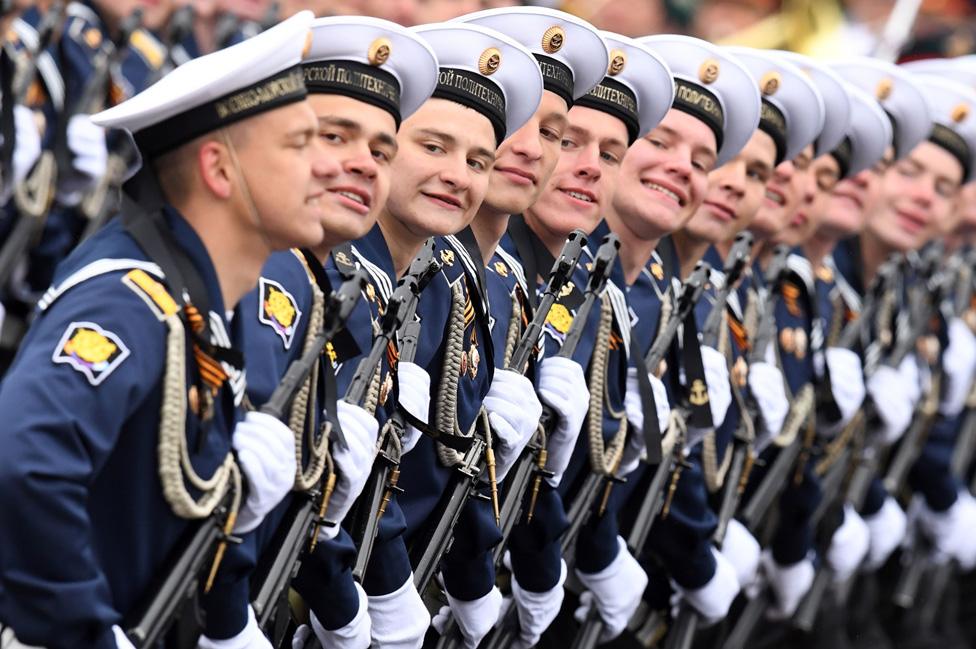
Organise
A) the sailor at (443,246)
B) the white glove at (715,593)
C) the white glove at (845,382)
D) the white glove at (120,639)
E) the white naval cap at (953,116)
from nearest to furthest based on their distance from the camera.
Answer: the white glove at (120,639) → the sailor at (443,246) → the white glove at (715,593) → the white glove at (845,382) → the white naval cap at (953,116)

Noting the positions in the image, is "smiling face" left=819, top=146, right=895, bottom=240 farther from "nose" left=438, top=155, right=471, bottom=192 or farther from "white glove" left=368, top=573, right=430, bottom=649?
"white glove" left=368, top=573, right=430, bottom=649

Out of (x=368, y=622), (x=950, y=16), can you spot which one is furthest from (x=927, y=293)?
(x=950, y=16)

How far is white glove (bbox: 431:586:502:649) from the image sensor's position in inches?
263

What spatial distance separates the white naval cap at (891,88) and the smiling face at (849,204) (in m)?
0.19

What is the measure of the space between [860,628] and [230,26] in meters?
4.21

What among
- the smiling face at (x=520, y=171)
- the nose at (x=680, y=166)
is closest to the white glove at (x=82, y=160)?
the nose at (x=680, y=166)

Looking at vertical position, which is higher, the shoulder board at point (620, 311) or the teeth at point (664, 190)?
the teeth at point (664, 190)

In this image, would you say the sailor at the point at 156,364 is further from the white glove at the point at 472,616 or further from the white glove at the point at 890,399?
the white glove at the point at 890,399

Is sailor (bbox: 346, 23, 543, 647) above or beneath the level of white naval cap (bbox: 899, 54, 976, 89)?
beneath

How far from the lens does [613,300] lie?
23.9 ft

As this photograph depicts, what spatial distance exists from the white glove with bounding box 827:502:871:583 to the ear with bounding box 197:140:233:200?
234 inches

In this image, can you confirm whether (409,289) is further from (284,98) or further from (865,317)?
(865,317)

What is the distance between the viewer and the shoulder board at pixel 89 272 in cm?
461

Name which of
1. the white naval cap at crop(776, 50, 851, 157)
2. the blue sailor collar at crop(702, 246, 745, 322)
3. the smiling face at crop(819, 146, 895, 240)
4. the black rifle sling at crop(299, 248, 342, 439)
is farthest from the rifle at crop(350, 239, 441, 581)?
the smiling face at crop(819, 146, 895, 240)
